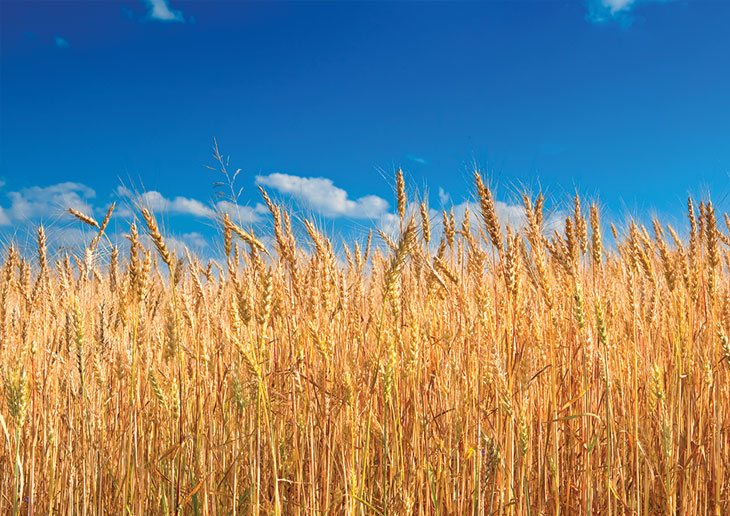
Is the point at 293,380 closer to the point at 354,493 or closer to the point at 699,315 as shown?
the point at 354,493

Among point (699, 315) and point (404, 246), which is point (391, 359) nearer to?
point (404, 246)

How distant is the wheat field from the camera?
1.65 meters

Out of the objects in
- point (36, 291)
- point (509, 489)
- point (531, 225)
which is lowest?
point (509, 489)

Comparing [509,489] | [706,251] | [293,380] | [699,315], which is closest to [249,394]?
[293,380]

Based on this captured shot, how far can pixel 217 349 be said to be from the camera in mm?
2479

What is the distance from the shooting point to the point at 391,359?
162 centimetres

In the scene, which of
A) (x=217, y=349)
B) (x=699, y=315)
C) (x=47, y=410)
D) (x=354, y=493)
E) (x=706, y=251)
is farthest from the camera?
(x=699, y=315)

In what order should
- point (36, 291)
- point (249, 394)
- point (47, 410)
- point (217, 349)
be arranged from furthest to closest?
point (36, 291) → point (217, 349) → point (47, 410) → point (249, 394)

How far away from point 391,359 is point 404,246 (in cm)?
36

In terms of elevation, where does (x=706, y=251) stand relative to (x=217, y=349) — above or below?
above

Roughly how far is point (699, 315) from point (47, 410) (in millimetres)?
3811

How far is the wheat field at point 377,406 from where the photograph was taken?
1653 mm

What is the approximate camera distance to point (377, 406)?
7.40ft

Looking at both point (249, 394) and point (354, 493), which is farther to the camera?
point (249, 394)
